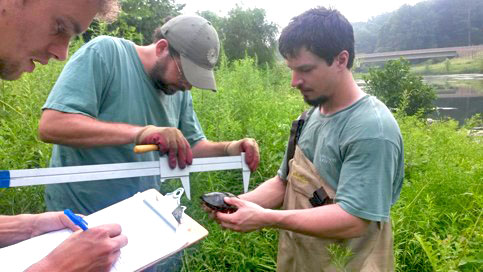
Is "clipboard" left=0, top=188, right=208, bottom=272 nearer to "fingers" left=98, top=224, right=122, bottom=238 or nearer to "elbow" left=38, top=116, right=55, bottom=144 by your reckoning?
"fingers" left=98, top=224, right=122, bottom=238

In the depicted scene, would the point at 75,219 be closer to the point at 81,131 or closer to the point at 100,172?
the point at 100,172

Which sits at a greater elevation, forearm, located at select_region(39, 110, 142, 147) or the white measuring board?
forearm, located at select_region(39, 110, 142, 147)

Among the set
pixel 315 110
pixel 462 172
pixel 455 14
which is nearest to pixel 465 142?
pixel 462 172

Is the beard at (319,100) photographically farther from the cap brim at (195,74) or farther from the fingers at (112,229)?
the fingers at (112,229)

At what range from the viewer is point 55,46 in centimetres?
139

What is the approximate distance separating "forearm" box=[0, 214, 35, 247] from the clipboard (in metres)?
0.15

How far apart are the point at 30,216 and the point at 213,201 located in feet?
2.52

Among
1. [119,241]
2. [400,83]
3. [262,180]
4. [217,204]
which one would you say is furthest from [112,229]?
[400,83]

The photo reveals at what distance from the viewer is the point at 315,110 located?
6.86 ft

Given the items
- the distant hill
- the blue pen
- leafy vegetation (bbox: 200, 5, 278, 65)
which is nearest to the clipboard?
the blue pen

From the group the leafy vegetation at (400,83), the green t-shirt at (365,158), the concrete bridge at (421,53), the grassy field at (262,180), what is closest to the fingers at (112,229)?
the green t-shirt at (365,158)

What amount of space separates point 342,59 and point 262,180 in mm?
2076

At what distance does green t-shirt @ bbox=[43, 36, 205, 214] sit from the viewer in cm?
195

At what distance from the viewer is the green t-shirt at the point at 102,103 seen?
1952 millimetres
